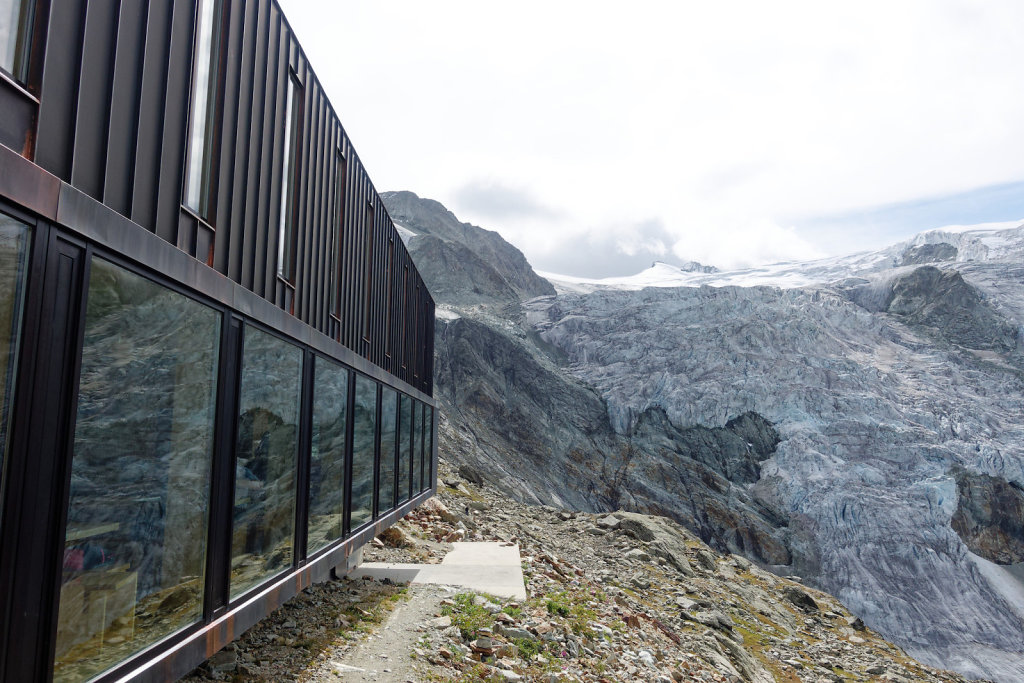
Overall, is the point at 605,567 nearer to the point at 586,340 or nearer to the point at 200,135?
the point at 200,135

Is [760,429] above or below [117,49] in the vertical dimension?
below

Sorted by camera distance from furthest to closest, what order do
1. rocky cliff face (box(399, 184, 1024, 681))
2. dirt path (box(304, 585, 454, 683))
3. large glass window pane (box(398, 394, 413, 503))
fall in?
rocky cliff face (box(399, 184, 1024, 681))
large glass window pane (box(398, 394, 413, 503))
dirt path (box(304, 585, 454, 683))

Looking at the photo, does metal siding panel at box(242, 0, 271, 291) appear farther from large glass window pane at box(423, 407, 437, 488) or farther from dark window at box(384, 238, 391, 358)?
large glass window pane at box(423, 407, 437, 488)

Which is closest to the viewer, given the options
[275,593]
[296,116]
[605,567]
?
[275,593]

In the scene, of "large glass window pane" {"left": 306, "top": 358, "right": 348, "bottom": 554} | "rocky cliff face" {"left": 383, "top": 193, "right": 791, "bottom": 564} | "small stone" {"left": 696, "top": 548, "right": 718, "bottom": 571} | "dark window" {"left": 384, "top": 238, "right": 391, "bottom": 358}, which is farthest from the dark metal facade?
"rocky cliff face" {"left": 383, "top": 193, "right": 791, "bottom": 564}

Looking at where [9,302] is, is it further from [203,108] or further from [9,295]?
[203,108]

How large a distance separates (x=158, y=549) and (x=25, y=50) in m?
2.83

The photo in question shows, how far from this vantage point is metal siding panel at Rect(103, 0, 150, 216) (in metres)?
3.80

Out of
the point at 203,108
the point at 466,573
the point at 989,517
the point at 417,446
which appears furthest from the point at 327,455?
the point at 989,517

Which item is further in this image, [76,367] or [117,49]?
[117,49]

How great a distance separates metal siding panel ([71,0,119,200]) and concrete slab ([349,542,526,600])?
8485 mm

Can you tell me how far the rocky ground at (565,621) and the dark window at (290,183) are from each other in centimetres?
398

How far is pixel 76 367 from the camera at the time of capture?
10.4ft

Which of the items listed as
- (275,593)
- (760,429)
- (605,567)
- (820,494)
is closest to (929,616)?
(820,494)
